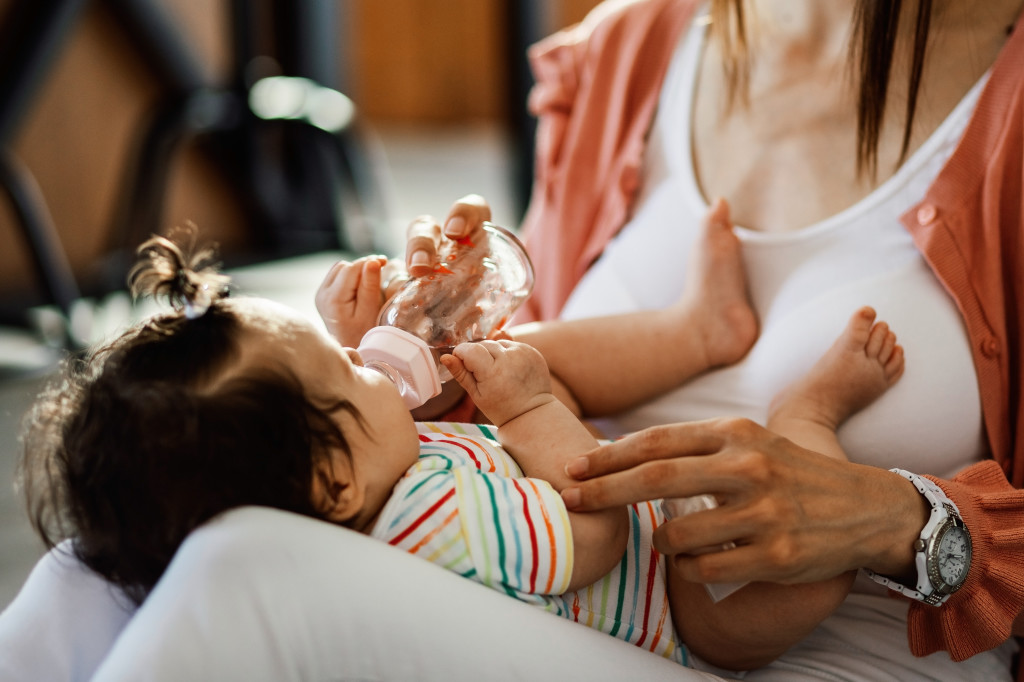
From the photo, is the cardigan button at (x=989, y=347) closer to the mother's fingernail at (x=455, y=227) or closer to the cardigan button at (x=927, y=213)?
the cardigan button at (x=927, y=213)

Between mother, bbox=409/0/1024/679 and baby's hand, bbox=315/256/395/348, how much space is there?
0.36ft

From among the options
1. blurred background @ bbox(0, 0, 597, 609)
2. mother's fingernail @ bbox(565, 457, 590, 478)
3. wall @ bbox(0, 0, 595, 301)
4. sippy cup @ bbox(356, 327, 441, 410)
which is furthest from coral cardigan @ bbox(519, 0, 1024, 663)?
wall @ bbox(0, 0, 595, 301)

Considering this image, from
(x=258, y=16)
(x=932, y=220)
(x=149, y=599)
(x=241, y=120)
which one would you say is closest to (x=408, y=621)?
(x=149, y=599)

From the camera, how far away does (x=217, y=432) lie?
2.57 feet

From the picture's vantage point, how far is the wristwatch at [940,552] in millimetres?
865

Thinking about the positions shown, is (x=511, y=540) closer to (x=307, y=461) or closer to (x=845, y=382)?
(x=307, y=461)

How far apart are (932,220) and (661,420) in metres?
0.41

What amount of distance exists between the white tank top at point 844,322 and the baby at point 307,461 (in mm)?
149

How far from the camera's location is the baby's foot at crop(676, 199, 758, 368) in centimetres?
115

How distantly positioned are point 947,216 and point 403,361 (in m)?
0.65

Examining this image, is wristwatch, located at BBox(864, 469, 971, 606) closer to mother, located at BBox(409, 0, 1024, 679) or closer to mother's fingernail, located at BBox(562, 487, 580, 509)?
mother, located at BBox(409, 0, 1024, 679)

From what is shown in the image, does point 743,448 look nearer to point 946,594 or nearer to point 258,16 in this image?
point 946,594

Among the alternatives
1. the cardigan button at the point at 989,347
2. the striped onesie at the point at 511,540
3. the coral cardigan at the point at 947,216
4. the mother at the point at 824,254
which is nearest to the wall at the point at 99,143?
the coral cardigan at the point at 947,216

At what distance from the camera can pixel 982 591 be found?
90cm
